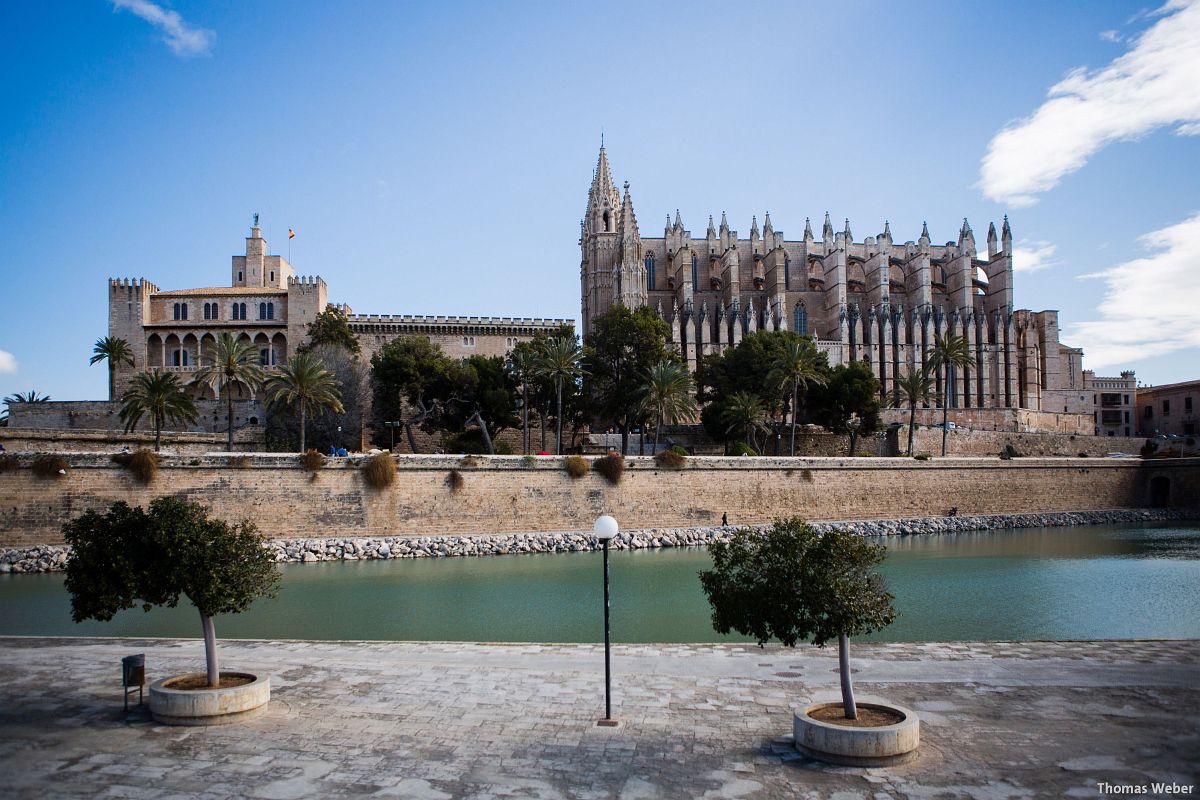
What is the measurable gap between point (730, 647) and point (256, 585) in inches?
243

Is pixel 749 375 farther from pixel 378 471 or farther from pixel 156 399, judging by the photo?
pixel 156 399

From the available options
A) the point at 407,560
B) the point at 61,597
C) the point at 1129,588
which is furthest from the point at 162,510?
the point at 1129,588

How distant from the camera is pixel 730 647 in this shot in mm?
12266

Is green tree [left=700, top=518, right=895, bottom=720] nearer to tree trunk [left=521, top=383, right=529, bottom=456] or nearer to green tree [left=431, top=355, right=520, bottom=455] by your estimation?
tree trunk [left=521, top=383, right=529, bottom=456]

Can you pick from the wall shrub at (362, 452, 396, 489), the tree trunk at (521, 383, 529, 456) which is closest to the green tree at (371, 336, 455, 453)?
the tree trunk at (521, 383, 529, 456)

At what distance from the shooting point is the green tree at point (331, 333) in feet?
156

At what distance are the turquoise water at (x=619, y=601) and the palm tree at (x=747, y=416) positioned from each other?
13137 millimetres

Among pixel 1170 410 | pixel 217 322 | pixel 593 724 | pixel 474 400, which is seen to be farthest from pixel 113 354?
pixel 1170 410

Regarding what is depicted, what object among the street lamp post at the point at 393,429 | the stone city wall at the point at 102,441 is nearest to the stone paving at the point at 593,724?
the stone city wall at the point at 102,441

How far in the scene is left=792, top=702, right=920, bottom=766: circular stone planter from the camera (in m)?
7.56

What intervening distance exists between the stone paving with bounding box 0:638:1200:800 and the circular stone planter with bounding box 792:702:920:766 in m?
0.13

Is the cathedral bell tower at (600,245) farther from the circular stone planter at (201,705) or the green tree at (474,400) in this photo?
the circular stone planter at (201,705)

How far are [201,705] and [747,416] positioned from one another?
3437 centimetres

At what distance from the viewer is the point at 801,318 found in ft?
220
